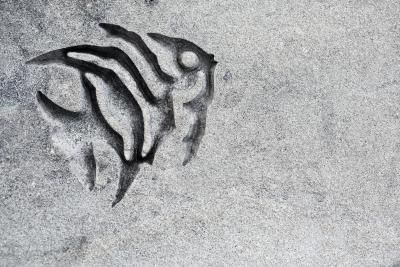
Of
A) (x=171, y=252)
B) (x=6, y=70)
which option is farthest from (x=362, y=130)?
(x=6, y=70)

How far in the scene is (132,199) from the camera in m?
1.45

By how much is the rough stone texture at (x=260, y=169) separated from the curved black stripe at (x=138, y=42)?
0.46ft

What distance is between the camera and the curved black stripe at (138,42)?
4.59 ft

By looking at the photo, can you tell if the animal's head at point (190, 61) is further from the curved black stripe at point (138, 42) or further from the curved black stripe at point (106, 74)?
the curved black stripe at point (106, 74)

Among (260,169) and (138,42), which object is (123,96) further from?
(260,169)

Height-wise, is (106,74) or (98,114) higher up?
(106,74)

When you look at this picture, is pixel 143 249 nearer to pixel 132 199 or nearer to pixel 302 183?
pixel 132 199

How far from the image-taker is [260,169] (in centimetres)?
144

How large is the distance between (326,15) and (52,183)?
96 cm

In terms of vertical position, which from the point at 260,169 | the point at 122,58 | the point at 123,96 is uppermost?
the point at 122,58

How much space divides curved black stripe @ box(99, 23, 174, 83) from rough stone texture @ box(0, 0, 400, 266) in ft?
0.46

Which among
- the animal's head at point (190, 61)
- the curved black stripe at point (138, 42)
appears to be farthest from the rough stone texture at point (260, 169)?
the curved black stripe at point (138, 42)

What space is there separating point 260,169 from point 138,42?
0.52 metres

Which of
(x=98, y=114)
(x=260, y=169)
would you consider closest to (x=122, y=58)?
(x=98, y=114)
